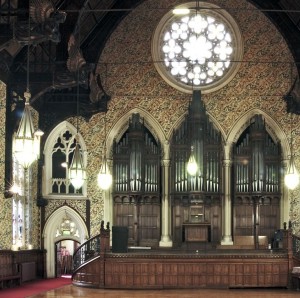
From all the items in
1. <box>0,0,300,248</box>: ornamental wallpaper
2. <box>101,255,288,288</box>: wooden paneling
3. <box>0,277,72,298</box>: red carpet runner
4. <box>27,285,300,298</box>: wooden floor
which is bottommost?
<box>0,277,72,298</box>: red carpet runner

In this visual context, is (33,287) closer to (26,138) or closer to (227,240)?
(227,240)

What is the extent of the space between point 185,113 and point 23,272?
8232 millimetres

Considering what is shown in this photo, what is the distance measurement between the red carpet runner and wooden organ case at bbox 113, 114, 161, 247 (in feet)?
10.1

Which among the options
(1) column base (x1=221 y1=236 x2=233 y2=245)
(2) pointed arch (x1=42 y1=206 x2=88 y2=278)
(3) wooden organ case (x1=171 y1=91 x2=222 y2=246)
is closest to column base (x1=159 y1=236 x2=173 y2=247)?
(3) wooden organ case (x1=171 y1=91 x2=222 y2=246)

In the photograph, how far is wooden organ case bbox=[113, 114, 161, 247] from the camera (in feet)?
96.7

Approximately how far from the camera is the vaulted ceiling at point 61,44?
18.5 m

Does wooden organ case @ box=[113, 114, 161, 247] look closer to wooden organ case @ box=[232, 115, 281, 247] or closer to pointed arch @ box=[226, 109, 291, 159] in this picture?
pointed arch @ box=[226, 109, 291, 159]

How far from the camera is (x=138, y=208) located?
3000 centimetres

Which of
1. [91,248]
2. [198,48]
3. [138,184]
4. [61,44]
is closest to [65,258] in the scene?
[138,184]

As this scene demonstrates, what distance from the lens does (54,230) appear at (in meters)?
30.0

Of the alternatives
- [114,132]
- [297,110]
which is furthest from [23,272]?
[297,110]

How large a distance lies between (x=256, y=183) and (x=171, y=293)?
8218 millimetres

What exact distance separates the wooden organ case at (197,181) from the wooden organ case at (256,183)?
2.32ft

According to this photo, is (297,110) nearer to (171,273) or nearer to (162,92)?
(162,92)
